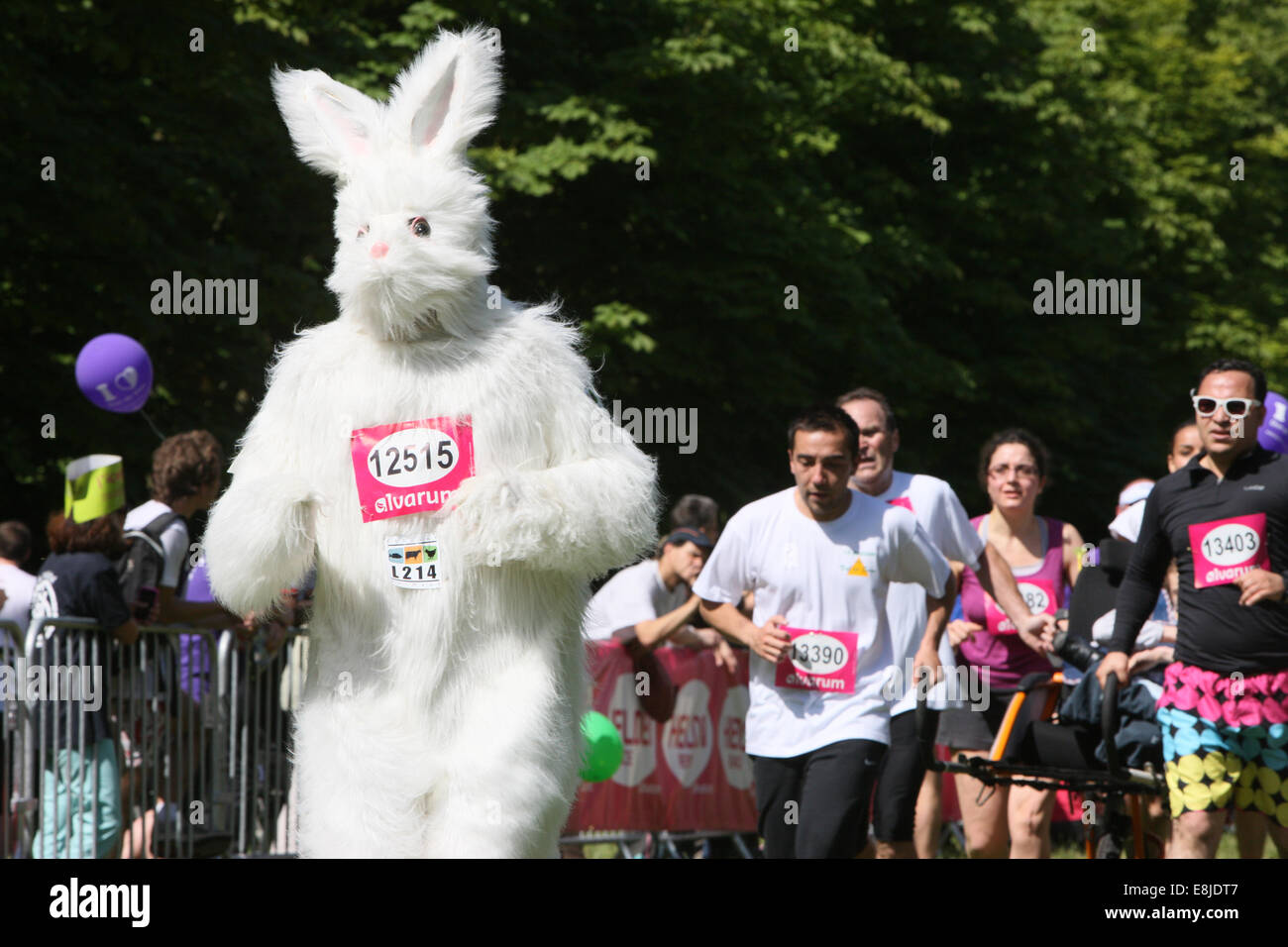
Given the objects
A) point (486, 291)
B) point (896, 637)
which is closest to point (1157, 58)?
point (896, 637)

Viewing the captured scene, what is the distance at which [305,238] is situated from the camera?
17516 mm

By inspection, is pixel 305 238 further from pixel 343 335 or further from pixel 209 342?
pixel 343 335

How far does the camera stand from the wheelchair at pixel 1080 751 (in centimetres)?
700

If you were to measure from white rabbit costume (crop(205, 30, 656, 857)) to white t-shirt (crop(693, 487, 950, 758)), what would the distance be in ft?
5.08

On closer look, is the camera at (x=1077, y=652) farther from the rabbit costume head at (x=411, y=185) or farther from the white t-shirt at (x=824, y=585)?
the rabbit costume head at (x=411, y=185)

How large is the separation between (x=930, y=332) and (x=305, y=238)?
11.5 metres

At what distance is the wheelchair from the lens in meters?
7.00

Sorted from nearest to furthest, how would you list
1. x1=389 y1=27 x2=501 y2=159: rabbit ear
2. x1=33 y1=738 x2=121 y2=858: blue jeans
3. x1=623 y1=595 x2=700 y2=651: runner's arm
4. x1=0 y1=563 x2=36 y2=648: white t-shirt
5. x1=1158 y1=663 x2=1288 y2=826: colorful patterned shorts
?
x1=389 y1=27 x2=501 y2=159: rabbit ear
x1=1158 y1=663 x2=1288 y2=826: colorful patterned shorts
x1=33 y1=738 x2=121 y2=858: blue jeans
x1=0 y1=563 x2=36 y2=648: white t-shirt
x1=623 y1=595 x2=700 y2=651: runner's arm

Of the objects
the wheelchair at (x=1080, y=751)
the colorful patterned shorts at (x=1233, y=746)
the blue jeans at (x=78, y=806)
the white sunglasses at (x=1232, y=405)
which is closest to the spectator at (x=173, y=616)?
the blue jeans at (x=78, y=806)

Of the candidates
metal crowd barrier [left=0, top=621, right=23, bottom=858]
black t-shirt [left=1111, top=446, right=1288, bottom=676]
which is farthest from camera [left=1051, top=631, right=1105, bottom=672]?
metal crowd barrier [left=0, top=621, right=23, bottom=858]

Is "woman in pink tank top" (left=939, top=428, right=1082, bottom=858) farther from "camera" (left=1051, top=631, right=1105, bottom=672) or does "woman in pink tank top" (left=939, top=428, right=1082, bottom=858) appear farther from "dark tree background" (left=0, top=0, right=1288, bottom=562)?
"dark tree background" (left=0, top=0, right=1288, bottom=562)

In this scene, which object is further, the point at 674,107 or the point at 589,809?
the point at 674,107

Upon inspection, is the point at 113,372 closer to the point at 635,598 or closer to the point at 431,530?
the point at 635,598
